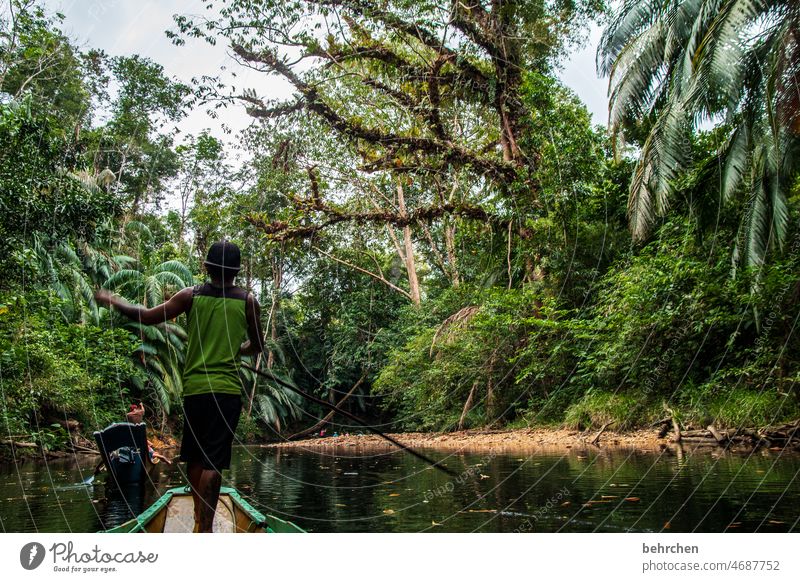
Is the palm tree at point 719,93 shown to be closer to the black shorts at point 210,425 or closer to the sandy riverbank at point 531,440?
the sandy riverbank at point 531,440

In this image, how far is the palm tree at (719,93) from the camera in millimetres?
4965

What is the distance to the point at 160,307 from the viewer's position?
Answer: 8.54ft

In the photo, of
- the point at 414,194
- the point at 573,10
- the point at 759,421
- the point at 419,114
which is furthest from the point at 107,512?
the point at 414,194

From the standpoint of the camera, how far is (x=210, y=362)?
8.48 ft

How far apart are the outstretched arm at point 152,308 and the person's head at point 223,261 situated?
0.13 meters

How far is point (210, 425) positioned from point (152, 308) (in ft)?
1.77

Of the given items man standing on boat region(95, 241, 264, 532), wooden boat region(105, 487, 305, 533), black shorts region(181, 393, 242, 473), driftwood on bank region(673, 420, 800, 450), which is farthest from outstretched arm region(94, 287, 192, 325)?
driftwood on bank region(673, 420, 800, 450)

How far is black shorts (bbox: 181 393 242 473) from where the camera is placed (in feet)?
8.52

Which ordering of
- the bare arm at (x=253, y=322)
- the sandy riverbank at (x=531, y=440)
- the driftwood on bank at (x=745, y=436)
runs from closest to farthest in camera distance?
the bare arm at (x=253, y=322) → the driftwood on bank at (x=745, y=436) → the sandy riverbank at (x=531, y=440)

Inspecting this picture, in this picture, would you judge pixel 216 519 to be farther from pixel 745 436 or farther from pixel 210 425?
pixel 745 436

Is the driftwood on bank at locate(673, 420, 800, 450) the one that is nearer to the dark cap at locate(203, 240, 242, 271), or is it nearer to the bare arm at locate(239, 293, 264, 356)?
the bare arm at locate(239, 293, 264, 356)

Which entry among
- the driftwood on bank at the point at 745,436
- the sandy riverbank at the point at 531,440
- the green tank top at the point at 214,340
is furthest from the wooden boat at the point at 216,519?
the sandy riverbank at the point at 531,440

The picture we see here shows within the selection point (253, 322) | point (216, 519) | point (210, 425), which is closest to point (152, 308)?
point (253, 322)
